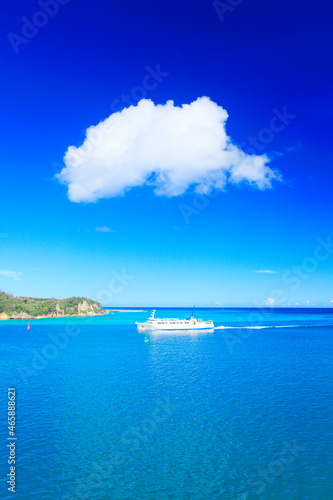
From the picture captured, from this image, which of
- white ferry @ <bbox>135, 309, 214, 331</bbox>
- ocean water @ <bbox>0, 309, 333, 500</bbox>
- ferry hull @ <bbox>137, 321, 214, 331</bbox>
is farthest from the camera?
white ferry @ <bbox>135, 309, 214, 331</bbox>

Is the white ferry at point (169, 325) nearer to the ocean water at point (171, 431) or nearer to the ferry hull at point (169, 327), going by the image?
the ferry hull at point (169, 327)

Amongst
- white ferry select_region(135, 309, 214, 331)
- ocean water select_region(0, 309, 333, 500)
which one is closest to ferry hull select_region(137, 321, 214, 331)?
white ferry select_region(135, 309, 214, 331)

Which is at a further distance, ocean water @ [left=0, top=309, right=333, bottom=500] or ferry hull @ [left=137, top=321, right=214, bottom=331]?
ferry hull @ [left=137, top=321, right=214, bottom=331]

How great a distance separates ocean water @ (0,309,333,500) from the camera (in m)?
22.5

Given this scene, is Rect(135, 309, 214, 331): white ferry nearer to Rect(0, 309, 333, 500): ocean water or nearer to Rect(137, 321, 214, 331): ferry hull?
Rect(137, 321, 214, 331): ferry hull

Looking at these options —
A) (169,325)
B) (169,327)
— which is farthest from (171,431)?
(169,325)

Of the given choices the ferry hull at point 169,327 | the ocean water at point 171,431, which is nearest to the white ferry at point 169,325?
the ferry hull at point 169,327

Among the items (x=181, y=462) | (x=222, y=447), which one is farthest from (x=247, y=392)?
(x=181, y=462)

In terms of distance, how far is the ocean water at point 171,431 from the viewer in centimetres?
2252

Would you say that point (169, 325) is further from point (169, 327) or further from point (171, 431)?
point (171, 431)

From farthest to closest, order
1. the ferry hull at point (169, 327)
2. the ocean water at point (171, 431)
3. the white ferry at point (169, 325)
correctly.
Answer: the white ferry at point (169, 325) < the ferry hull at point (169, 327) < the ocean water at point (171, 431)

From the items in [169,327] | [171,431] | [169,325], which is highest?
[171,431]

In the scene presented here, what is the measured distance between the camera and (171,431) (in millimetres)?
31312

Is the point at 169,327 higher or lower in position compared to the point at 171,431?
lower
